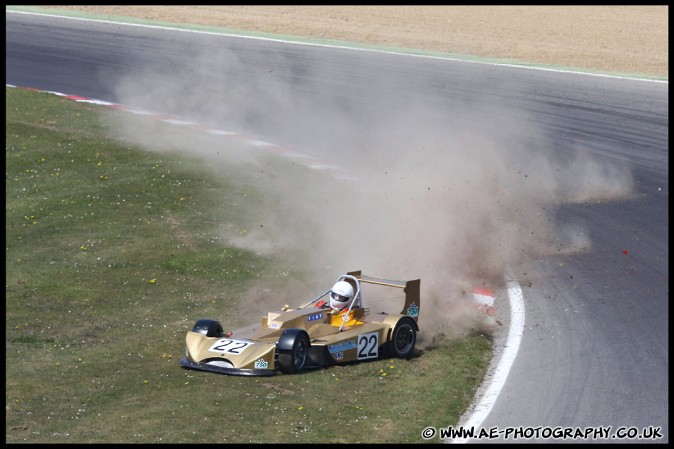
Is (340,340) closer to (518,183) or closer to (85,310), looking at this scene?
(85,310)

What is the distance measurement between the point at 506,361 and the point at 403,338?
4.67 ft

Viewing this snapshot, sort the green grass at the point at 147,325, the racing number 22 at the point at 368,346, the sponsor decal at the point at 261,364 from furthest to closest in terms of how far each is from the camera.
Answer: the racing number 22 at the point at 368,346, the sponsor decal at the point at 261,364, the green grass at the point at 147,325

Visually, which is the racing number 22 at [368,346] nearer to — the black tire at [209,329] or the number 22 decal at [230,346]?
the number 22 decal at [230,346]

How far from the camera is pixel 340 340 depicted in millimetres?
12367

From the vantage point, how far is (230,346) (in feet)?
39.3

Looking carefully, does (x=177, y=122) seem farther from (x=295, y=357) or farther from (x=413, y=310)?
(x=295, y=357)

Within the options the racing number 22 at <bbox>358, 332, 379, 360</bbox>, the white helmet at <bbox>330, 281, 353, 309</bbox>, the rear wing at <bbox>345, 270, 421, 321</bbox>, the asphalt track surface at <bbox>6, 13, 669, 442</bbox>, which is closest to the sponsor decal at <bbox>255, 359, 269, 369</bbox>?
the racing number 22 at <bbox>358, 332, 379, 360</bbox>

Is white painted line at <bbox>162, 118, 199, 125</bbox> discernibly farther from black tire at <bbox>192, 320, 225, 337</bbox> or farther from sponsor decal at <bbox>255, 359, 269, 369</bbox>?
sponsor decal at <bbox>255, 359, 269, 369</bbox>

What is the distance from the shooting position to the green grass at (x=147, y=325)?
1041cm

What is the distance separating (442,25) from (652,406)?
30.2m

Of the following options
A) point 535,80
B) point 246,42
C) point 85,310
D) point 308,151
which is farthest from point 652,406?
point 246,42

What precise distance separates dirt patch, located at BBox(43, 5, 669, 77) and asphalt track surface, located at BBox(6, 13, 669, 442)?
8.34 feet

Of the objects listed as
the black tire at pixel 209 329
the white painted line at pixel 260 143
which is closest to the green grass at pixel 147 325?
the black tire at pixel 209 329

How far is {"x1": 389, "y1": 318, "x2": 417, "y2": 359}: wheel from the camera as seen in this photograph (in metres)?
12.8
